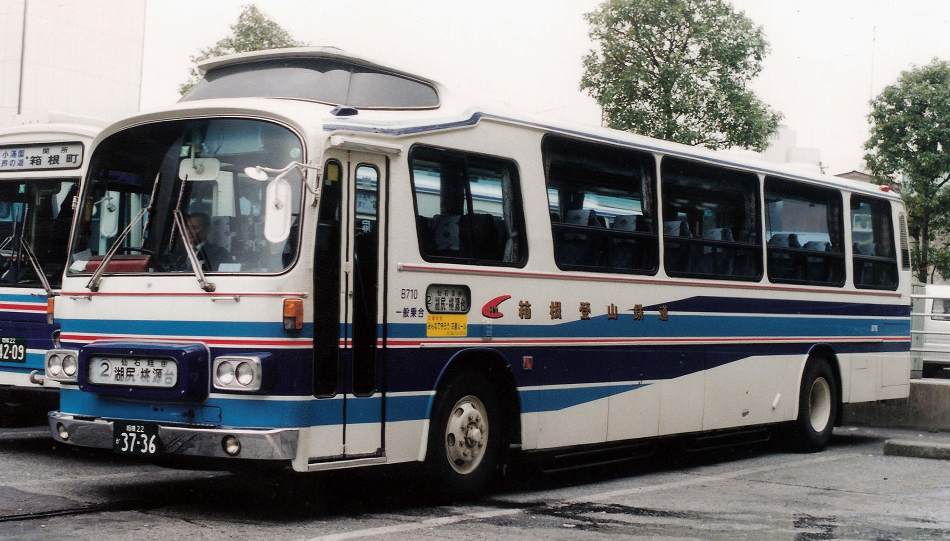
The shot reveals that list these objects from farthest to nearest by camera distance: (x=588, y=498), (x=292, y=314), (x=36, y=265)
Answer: (x=36, y=265)
(x=588, y=498)
(x=292, y=314)

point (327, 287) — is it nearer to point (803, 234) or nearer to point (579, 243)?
point (579, 243)

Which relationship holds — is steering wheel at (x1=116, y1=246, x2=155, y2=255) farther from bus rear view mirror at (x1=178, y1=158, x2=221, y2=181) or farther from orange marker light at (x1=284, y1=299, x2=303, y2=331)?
orange marker light at (x1=284, y1=299, x2=303, y2=331)

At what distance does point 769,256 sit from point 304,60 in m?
6.20

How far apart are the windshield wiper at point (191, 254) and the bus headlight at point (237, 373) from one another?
496 millimetres

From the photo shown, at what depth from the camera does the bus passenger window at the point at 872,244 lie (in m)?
15.2

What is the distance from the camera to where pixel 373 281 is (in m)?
8.72

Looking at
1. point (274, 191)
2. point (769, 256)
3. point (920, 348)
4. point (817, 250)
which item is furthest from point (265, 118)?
point (920, 348)

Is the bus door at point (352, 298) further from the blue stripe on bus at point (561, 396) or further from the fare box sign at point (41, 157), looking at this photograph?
the fare box sign at point (41, 157)

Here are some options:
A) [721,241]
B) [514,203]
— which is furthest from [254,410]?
[721,241]

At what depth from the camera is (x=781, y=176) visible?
14000mm

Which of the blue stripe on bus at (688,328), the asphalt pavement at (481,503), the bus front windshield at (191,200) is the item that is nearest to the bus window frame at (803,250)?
the blue stripe on bus at (688,328)

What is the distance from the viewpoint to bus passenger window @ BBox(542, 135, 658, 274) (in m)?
10.6

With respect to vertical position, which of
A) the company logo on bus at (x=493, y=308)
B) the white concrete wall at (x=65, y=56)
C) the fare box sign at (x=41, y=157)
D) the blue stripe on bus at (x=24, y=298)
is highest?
the white concrete wall at (x=65, y=56)

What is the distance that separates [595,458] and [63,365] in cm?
604
